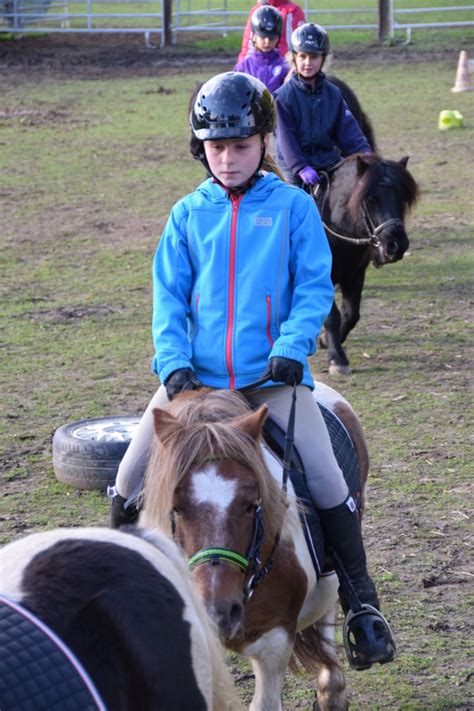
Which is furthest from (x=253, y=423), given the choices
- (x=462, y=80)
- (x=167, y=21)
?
(x=167, y=21)

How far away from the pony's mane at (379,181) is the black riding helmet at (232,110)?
142 inches

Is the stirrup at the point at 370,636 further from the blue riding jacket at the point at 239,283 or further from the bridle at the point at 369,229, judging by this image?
the bridle at the point at 369,229

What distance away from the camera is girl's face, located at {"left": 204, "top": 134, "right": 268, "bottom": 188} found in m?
3.27

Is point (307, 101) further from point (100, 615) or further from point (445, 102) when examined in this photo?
point (445, 102)

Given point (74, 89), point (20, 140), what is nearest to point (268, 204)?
point (20, 140)

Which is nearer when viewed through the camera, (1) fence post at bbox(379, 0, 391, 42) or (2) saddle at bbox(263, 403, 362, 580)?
(2) saddle at bbox(263, 403, 362, 580)

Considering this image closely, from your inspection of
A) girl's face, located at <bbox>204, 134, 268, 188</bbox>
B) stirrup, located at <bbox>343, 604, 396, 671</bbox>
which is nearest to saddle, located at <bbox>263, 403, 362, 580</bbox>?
stirrup, located at <bbox>343, 604, 396, 671</bbox>

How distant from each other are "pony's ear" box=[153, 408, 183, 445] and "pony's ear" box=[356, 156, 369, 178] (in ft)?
14.1

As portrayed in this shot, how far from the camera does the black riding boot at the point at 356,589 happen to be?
3.28 meters

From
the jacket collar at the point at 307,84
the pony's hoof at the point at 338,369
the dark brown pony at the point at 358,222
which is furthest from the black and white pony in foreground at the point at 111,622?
the jacket collar at the point at 307,84

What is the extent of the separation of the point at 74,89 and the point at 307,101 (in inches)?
469

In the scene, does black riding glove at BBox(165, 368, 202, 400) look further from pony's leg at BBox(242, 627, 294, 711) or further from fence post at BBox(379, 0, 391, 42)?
fence post at BBox(379, 0, 391, 42)

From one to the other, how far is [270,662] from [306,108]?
4.73 meters

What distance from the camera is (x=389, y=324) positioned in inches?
308
